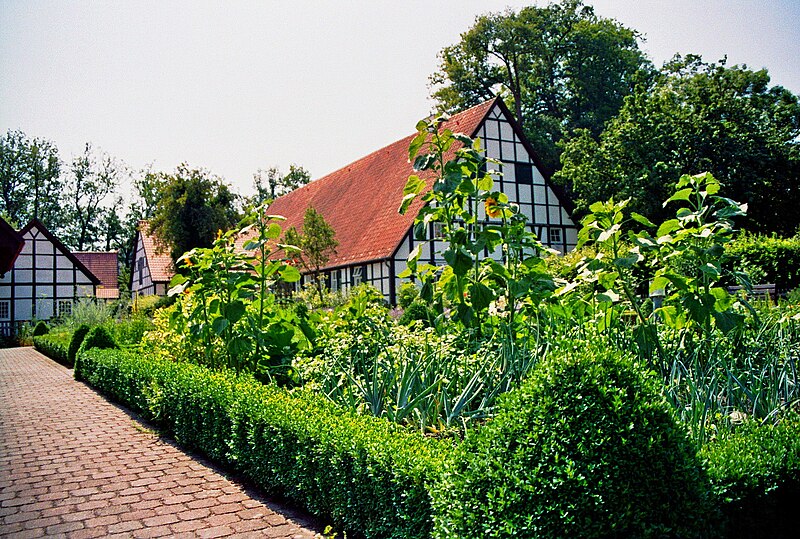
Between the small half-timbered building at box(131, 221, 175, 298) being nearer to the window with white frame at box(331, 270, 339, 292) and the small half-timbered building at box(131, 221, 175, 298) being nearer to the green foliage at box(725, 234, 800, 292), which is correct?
the window with white frame at box(331, 270, 339, 292)

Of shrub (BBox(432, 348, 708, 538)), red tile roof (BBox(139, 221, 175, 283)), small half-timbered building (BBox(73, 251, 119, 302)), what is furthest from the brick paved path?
small half-timbered building (BBox(73, 251, 119, 302))

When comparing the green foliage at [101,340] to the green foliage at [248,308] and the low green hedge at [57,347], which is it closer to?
the low green hedge at [57,347]

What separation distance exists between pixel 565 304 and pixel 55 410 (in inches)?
269

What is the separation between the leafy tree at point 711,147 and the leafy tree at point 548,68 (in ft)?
28.3

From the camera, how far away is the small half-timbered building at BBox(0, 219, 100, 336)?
98.2 feet

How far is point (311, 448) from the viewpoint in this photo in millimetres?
3822

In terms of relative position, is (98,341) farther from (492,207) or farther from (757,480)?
(757,480)

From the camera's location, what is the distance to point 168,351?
8195mm

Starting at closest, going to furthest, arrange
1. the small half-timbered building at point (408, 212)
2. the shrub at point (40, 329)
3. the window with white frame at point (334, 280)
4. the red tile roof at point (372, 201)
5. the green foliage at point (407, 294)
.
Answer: the green foliage at point (407, 294) → the small half-timbered building at point (408, 212) → the red tile roof at point (372, 201) → the window with white frame at point (334, 280) → the shrub at point (40, 329)

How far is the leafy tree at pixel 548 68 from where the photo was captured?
111 ft

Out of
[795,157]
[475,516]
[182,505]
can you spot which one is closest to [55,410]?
[182,505]

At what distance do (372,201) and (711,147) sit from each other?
11.9 m

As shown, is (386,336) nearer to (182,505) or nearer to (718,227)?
(182,505)

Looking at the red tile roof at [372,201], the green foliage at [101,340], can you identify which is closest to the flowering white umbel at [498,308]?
the green foliage at [101,340]
